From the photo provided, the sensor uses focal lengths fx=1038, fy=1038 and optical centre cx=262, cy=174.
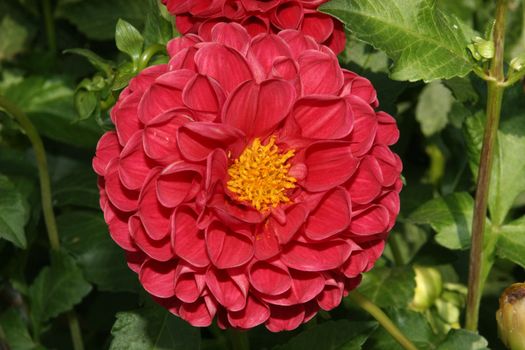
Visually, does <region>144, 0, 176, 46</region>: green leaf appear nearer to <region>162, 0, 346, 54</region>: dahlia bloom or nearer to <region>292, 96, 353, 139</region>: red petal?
<region>162, 0, 346, 54</region>: dahlia bloom

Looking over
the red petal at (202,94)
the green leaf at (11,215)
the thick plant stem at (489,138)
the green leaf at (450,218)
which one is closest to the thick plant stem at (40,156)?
the green leaf at (11,215)

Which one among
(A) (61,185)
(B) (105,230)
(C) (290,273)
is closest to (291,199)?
(C) (290,273)

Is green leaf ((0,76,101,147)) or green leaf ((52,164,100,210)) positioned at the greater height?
green leaf ((0,76,101,147))

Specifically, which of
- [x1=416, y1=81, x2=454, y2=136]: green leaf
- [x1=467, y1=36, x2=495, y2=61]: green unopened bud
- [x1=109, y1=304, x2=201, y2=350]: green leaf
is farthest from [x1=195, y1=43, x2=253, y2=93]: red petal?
[x1=416, y1=81, x2=454, y2=136]: green leaf

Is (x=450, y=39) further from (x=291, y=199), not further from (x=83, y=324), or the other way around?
(x=83, y=324)

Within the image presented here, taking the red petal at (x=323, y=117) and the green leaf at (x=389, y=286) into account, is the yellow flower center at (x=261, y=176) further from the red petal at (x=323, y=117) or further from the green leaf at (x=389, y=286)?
the green leaf at (x=389, y=286)

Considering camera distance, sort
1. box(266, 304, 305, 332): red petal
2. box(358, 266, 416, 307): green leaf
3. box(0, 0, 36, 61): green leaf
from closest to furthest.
A: box(266, 304, 305, 332): red petal < box(358, 266, 416, 307): green leaf < box(0, 0, 36, 61): green leaf
